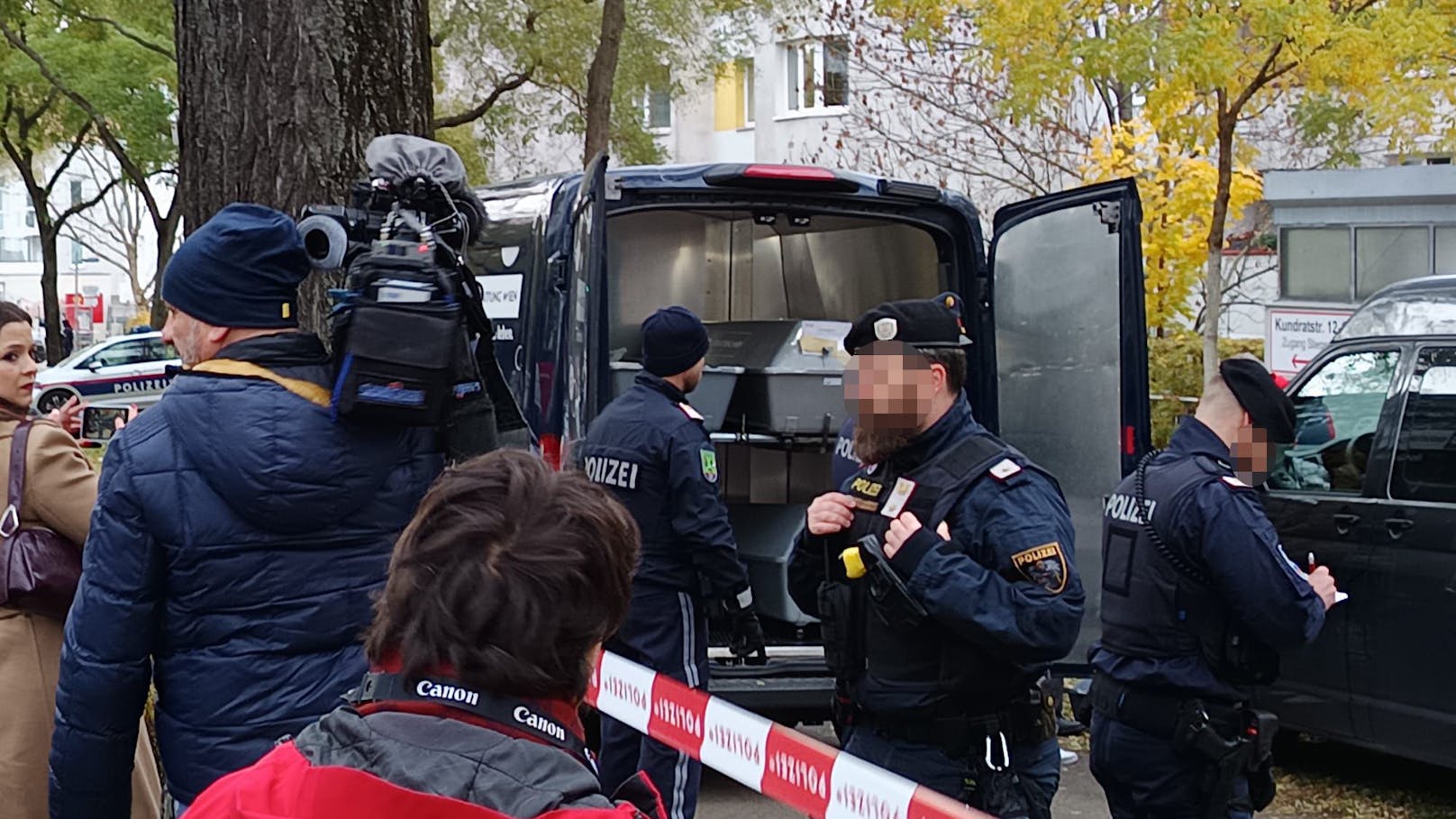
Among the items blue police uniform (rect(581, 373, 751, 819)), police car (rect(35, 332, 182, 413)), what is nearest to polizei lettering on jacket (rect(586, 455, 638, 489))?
blue police uniform (rect(581, 373, 751, 819))

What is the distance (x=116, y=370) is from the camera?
23.6 m

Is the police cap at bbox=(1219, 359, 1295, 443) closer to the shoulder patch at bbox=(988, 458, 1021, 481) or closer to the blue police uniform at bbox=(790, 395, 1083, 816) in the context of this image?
the blue police uniform at bbox=(790, 395, 1083, 816)

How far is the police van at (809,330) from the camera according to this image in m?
5.93

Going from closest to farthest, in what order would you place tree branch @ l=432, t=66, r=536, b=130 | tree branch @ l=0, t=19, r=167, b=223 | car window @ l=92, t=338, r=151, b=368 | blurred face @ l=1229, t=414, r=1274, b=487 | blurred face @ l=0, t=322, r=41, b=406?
blurred face @ l=0, t=322, r=41, b=406 < blurred face @ l=1229, t=414, r=1274, b=487 < tree branch @ l=432, t=66, r=536, b=130 < tree branch @ l=0, t=19, r=167, b=223 < car window @ l=92, t=338, r=151, b=368

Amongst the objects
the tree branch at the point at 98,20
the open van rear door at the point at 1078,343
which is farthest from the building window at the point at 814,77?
the open van rear door at the point at 1078,343

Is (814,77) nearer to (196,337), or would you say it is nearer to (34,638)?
(34,638)

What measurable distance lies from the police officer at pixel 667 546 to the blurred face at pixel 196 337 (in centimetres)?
238

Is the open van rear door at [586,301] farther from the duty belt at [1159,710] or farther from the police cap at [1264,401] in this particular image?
the police cap at [1264,401]

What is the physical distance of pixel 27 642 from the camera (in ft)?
12.2

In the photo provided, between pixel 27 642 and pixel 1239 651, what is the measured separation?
9.47 feet

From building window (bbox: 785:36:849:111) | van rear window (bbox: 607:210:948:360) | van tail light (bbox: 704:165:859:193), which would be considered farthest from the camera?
building window (bbox: 785:36:849:111)

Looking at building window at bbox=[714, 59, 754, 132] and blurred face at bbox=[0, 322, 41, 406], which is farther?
building window at bbox=[714, 59, 754, 132]

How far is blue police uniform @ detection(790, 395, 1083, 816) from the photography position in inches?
130

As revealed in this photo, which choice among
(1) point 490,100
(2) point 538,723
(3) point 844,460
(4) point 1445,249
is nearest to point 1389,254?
(4) point 1445,249
